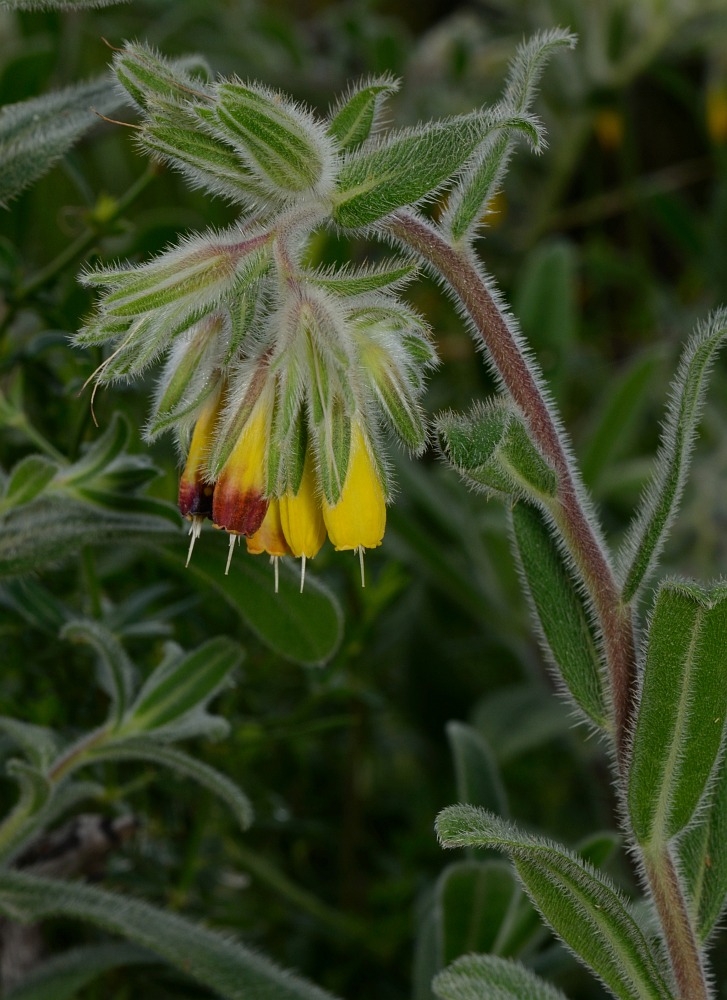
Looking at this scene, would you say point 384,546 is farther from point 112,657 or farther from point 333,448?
point 333,448

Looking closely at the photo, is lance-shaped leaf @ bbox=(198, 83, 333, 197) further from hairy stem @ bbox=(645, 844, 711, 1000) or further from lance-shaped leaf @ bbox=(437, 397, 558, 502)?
hairy stem @ bbox=(645, 844, 711, 1000)

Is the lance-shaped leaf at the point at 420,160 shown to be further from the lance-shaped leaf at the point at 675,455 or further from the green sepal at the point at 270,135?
the lance-shaped leaf at the point at 675,455

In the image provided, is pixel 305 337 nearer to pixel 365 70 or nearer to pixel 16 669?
pixel 16 669

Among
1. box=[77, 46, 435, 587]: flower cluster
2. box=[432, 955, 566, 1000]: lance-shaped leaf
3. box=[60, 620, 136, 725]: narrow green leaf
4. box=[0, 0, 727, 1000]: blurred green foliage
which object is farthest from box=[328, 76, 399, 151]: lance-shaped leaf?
box=[432, 955, 566, 1000]: lance-shaped leaf

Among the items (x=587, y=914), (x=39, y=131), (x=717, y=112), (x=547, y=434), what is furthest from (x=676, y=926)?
(x=717, y=112)

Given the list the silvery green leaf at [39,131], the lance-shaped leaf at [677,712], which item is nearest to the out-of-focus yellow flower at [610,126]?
the silvery green leaf at [39,131]

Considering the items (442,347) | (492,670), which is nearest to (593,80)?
(442,347)

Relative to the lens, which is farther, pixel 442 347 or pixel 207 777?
pixel 442 347
